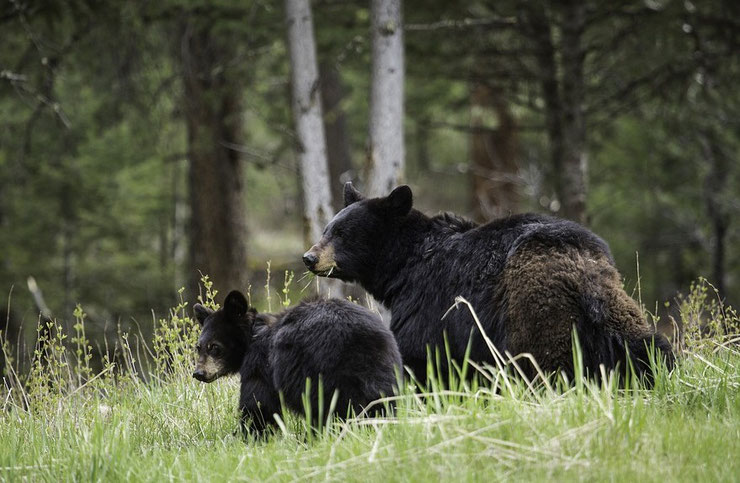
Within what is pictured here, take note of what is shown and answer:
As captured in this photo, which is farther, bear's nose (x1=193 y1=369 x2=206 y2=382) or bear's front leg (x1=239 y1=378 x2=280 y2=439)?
bear's nose (x1=193 y1=369 x2=206 y2=382)

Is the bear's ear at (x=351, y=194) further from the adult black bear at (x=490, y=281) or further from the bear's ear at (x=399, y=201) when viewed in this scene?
the bear's ear at (x=399, y=201)

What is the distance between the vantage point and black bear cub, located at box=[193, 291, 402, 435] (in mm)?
4582

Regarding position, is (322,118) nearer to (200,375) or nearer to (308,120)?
(308,120)

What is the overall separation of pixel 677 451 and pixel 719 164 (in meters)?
15.9

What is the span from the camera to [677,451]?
137 inches

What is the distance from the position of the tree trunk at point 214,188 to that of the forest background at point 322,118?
1.3 inches

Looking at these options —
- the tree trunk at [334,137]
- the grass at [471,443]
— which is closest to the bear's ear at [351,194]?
the grass at [471,443]

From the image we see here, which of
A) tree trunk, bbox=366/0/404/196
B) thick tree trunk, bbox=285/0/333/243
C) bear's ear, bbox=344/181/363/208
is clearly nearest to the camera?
bear's ear, bbox=344/181/363/208

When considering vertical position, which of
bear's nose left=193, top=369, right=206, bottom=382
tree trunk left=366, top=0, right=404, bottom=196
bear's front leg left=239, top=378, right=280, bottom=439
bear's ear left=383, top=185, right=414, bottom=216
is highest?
tree trunk left=366, top=0, right=404, bottom=196

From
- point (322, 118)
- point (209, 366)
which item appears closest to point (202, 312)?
point (209, 366)

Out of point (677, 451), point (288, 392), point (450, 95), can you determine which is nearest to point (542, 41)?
point (450, 95)

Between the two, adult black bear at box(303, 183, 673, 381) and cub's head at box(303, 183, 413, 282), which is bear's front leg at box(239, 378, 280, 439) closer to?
adult black bear at box(303, 183, 673, 381)

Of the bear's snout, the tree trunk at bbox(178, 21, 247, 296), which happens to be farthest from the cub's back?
the tree trunk at bbox(178, 21, 247, 296)

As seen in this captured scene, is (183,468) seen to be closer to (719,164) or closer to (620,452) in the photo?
(620,452)
